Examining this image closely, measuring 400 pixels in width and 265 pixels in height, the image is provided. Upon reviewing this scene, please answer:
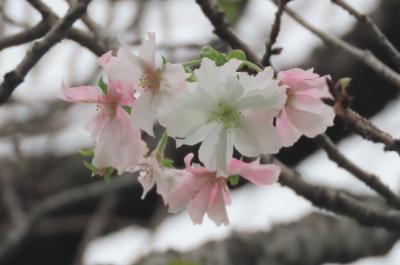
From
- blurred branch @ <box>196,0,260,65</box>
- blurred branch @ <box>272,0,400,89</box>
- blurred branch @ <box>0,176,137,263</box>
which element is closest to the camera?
blurred branch @ <box>196,0,260,65</box>

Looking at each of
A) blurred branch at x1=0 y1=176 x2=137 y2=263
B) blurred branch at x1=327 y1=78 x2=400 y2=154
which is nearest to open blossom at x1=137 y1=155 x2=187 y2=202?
blurred branch at x1=327 y1=78 x2=400 y2=154

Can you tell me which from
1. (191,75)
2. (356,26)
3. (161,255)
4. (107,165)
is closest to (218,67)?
(191,75)

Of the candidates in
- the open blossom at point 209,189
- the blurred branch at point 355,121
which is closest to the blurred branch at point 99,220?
the open blossom at point 209,189

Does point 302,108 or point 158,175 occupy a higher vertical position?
point 302,108

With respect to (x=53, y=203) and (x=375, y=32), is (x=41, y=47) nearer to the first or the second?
(x=375, y=32)

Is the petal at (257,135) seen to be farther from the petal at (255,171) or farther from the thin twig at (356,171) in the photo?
the thin twig at (356,171)

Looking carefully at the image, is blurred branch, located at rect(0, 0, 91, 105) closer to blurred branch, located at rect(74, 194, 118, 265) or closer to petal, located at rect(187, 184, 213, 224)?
petal, located at rect(187, 184, 213, 224)

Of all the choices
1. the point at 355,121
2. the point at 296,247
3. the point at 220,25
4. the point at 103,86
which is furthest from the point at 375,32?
the point at 296,247
